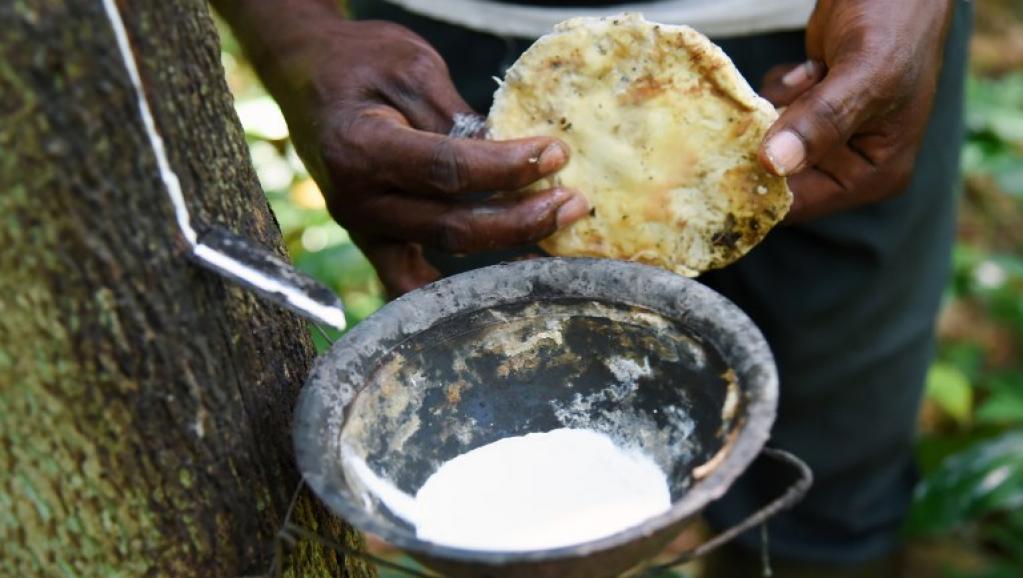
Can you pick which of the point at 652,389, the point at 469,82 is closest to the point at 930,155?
the point at 469,82

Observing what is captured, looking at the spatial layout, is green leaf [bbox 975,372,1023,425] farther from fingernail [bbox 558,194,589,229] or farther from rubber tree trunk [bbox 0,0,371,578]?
rubber tree trunk [bbox 0,0,371,578]

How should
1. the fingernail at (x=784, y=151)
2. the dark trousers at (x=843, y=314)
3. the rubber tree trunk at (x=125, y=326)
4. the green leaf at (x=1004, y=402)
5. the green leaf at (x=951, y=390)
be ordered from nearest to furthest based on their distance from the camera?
the rubber tree trunk at (x=125, y=326)
the fingernail at (x=784, y=151)
the dark trousers at (x=843, y=314)
the green leaf at (x=1004, y=402)
the green leaf at (x=951, y=390)

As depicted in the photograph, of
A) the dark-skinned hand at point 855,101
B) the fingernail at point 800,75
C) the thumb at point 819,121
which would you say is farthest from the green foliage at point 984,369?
the thumb at point 819,121

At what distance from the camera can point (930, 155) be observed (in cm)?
240

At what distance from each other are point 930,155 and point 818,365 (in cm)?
56

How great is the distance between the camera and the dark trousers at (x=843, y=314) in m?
2.33

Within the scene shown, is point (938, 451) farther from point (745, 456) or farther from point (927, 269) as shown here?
point (745, 456)

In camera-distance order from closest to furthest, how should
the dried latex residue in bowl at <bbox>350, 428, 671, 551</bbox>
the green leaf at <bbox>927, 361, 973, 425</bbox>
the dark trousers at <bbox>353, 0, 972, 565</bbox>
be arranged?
1. the dried latex residue in bowl at <bbox>350, 428, 671, 551</bbox>
2. the dark trousers at <bbox>353, 0, 972, 565</bbox>
3. the green leaf at <bbox>927, 361, 973, 425</bbox>

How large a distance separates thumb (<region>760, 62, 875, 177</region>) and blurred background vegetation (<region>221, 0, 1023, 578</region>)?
1.17 metres

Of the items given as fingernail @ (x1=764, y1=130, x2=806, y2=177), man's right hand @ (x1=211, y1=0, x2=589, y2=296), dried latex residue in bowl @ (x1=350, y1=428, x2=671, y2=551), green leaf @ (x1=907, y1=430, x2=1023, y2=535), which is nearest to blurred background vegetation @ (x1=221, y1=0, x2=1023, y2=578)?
green leaf @ (x1=907, y1=430, x2=1023, y2=535)

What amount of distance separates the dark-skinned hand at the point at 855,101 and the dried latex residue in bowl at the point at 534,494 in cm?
48

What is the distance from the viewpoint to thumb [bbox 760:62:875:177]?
59.6 inches

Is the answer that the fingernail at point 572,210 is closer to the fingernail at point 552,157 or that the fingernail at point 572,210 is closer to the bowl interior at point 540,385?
the fingernail at point 552,157

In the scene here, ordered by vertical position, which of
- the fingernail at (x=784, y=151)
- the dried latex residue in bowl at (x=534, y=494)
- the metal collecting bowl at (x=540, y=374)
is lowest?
the dried latex residue in bowl at (x=534, y=494)
